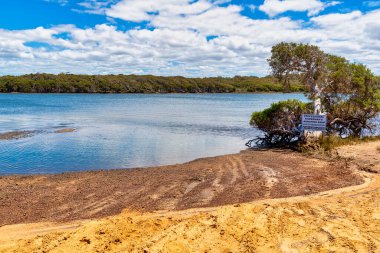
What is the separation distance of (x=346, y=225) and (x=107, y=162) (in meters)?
14.2

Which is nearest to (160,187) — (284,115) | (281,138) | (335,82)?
(281,138)

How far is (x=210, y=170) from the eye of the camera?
16.0m

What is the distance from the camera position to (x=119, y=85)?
522 ft

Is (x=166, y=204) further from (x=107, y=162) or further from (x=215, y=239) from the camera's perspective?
(x=107, y=162)

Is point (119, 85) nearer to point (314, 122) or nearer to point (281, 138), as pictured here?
point (281, 138)

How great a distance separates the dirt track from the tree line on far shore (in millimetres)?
121885

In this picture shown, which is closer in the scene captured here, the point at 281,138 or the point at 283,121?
the point at 281,138

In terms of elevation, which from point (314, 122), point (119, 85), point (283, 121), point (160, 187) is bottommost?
point (160, 187)

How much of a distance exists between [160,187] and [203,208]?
2.85m

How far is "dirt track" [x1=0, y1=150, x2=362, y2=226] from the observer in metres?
10.9

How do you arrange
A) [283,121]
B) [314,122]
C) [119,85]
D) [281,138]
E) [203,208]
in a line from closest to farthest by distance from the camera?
[203,208], [314,122], [281,138], [283,121], [119,85]

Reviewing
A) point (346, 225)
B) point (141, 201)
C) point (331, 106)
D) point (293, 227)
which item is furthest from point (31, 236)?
point (331, 106)

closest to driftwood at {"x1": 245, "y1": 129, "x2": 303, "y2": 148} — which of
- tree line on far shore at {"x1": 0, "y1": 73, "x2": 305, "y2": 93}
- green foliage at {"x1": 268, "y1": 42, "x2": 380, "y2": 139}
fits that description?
green foliage at {"x1": 268, "y1": 42, "x2": 380, "y2": 139}

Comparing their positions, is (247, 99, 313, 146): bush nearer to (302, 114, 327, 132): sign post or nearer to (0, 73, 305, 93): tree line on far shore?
(302, 114, 327, 132): sign post
